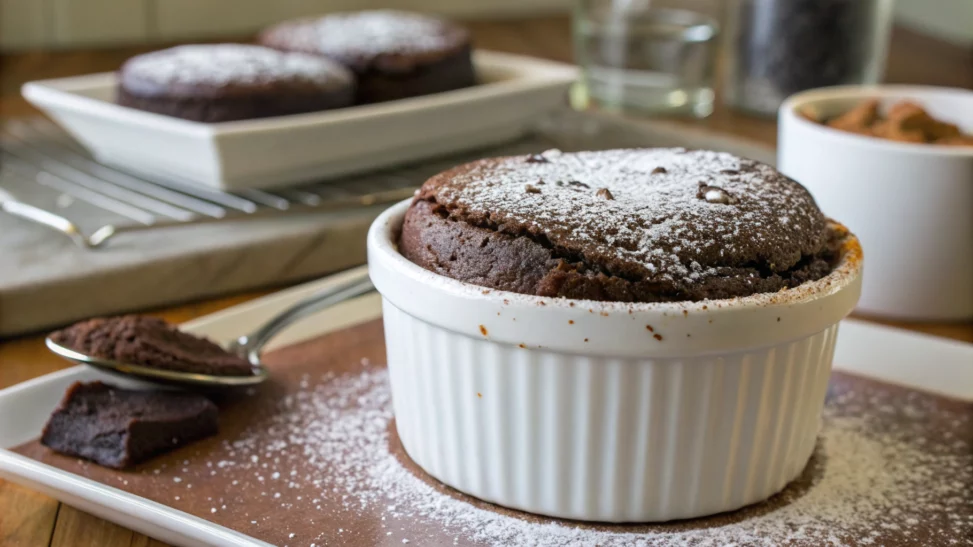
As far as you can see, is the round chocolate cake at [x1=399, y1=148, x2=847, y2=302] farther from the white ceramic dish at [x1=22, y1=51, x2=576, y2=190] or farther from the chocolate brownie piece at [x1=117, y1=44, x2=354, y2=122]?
the chocolate brownie piece at [x1=117, y1=44, x2=354, y2=122]

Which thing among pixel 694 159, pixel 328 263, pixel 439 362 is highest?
pixel 694 159

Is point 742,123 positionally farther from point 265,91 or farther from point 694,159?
point 694,159

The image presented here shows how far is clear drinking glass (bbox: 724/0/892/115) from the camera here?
1750 mm

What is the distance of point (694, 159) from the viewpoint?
2.99 ft

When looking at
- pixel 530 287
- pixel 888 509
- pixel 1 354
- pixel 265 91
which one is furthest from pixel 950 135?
pixel 1 354

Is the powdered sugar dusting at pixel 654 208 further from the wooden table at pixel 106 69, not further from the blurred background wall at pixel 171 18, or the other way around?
the blurred background wall at pixel 171 18

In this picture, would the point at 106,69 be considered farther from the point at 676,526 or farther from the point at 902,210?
the point at 676,526

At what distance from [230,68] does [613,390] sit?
1002 millimetres

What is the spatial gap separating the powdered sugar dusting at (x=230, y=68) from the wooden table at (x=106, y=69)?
1.26 feet

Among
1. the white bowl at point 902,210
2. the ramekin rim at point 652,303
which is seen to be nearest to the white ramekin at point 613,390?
the ramekin rim at point 652,303

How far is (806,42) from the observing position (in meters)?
1.78

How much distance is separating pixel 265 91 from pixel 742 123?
90 centimetres

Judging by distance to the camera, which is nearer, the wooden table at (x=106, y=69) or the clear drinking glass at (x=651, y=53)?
the wooden table at (x=106, y=69)

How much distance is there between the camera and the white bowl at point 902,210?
1.16 meters
